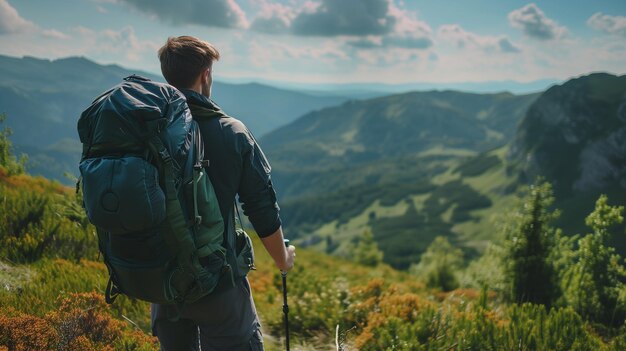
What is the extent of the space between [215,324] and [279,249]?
70 cm

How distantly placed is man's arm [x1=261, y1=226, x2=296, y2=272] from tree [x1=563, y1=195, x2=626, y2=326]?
275 inches

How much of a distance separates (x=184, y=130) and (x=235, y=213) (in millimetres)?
835

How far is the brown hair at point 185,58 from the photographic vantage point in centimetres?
304

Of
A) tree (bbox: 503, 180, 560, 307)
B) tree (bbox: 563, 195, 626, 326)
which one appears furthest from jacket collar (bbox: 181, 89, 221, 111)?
tree (bbox: 503, 180, 560, 307)

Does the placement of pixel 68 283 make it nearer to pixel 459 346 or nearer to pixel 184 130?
pixel 184 130

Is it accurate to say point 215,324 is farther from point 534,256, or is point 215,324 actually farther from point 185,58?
point 534,256

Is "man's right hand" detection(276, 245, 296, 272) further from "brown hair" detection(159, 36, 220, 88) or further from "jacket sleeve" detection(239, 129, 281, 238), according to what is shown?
"brown hair" detection(159, 36, 220, 88)

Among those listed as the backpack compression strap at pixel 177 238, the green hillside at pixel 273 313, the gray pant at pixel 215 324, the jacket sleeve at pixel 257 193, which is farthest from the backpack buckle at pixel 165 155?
the green hillside at pixel 273 313

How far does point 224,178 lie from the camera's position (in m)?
3.08

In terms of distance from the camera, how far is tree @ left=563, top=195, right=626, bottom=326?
793cm

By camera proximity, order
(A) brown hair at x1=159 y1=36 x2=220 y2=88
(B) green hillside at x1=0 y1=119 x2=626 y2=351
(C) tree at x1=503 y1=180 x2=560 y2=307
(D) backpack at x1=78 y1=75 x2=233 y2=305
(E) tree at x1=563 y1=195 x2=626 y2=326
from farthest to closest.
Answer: (C) tree at x1=503 y1=180 x2=560 y2=307 < (E) tree at x1=563 y1=195 x2=626 y2=326 < (B) green hillside at x1=0 y1=119 x2=626 y2=351 < (A) brown hair at x1=159 y1=36 x2=220 y2=88 < (D) backpack at x1=78 y1=75 x2=233 y2=305

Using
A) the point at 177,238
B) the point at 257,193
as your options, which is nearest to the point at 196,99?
the point at 257,193

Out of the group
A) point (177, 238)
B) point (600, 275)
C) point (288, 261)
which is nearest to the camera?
point (177, 238)

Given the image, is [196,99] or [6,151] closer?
[196,99]
